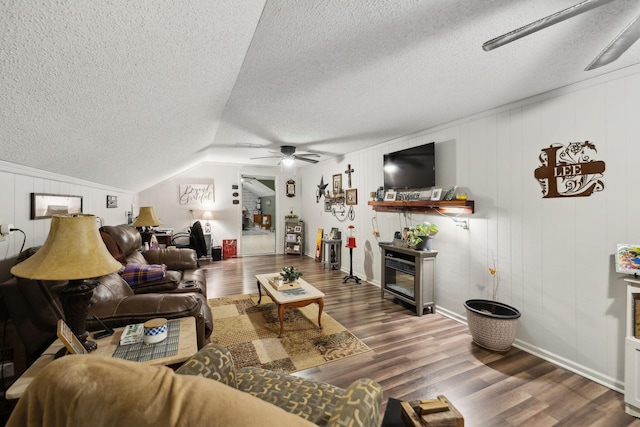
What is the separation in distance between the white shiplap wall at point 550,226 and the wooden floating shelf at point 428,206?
17 cm

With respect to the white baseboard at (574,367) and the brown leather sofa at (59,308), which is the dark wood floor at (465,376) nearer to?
the white baseboard at (574,367)

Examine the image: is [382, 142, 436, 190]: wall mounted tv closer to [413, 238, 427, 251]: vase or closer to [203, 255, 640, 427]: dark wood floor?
[413, 238, 427, 251]: vase

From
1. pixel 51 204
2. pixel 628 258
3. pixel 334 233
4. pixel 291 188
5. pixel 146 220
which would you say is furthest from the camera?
pixel 291 188

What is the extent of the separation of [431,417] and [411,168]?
3.08 meters

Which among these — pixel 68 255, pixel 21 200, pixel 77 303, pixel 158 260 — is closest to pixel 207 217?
pixel 158 260

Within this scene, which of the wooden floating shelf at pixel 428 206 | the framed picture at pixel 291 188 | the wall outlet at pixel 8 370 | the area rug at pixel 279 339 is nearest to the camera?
the wall outlet at pixel 8 370

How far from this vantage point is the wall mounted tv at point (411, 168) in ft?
11.1

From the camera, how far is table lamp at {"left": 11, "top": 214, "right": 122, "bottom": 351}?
1088 mm

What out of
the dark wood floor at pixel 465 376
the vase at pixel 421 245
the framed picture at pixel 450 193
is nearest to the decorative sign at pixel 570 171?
the framed picture at pixel 450 193

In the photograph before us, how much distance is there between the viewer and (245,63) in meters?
1.85

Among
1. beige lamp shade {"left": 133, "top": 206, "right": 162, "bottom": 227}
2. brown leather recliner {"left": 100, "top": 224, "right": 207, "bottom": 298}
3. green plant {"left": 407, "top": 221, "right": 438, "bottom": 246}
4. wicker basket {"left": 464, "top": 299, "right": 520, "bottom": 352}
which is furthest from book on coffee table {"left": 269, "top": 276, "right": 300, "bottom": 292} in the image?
beige lamp shade {"left": 133, "top": 206, "right": 162, "bottom": 227}

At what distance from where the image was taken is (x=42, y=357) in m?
1.26

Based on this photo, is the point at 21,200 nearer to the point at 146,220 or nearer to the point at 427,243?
the point at 146,220

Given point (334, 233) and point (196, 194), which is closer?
point (334, 233)
